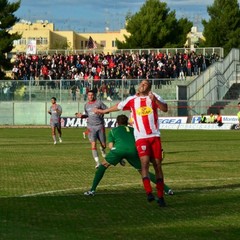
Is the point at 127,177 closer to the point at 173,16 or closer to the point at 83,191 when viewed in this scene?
the point at 83,191

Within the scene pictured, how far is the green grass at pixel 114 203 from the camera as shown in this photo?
11.9 metres

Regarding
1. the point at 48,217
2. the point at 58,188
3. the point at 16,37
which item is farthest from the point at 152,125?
the point at 16,37

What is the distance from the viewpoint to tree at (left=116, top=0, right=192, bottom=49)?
330 feet

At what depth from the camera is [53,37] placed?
16600cm

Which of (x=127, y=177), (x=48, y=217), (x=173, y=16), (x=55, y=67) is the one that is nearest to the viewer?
(x=48, y=217)

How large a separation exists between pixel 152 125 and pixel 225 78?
51812 mm

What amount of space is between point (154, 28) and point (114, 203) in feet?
281

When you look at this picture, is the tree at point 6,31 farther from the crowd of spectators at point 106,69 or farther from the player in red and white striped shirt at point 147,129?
the player in red and white striped shirt at point 147,129

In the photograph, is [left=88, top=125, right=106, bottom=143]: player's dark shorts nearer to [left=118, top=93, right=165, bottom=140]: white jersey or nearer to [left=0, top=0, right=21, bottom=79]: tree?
[left=118, top=93, right=165, bottom=140]: white jersey

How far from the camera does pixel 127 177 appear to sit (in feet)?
68.8

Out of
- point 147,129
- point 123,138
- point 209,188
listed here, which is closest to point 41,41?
point 209,188

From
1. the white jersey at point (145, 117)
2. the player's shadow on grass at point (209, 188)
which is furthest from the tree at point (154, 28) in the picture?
the white jersey at point (145, 117)

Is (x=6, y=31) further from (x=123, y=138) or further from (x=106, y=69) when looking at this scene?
(x=123, y=138)

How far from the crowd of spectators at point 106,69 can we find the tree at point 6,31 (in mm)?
17143
